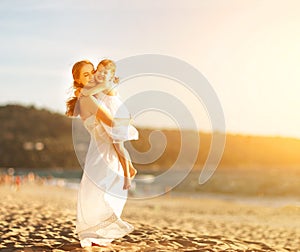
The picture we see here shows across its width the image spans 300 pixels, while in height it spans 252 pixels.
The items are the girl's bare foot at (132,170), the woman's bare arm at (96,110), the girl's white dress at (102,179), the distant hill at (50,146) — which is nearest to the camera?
the woman's bare arm at (96,110)

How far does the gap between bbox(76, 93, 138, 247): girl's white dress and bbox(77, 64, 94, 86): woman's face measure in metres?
0.34

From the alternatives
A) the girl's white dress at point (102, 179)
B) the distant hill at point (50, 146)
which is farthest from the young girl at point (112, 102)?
the distant hill at point (50, 146)

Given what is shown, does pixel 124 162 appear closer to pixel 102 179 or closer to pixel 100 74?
pixel 102 179

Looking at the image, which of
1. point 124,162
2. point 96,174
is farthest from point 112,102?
point 96,174

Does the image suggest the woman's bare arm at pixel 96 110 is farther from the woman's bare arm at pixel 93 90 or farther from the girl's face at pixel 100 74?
the girl's face at pixel 100 74

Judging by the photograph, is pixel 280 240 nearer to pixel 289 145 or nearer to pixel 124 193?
pixel 124 193

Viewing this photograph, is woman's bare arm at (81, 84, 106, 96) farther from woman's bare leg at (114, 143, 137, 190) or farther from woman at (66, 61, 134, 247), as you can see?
woman's bare leg at (114, 143, 137, 190)

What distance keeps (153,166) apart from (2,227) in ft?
537

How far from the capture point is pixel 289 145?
169m

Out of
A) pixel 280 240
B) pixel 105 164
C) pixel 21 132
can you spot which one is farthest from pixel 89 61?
pixel 21 132

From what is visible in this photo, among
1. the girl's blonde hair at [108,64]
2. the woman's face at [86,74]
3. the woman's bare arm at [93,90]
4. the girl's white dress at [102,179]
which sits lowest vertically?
the girl's white dress at [102,179]

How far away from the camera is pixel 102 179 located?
7770 mm

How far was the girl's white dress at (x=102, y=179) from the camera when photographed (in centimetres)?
776

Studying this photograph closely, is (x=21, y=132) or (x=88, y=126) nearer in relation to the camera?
(x=88, y=126)
